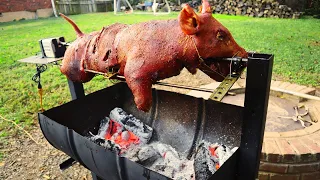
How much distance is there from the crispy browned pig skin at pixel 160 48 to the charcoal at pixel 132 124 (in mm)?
741

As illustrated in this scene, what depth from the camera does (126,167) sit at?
1341mm

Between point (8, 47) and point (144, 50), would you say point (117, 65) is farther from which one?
point (8, 47)

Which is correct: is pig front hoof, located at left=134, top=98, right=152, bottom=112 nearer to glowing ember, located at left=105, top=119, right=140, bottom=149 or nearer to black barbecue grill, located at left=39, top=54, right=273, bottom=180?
black barbecue grill, located at left=39, top=54, right=273, bottom=180

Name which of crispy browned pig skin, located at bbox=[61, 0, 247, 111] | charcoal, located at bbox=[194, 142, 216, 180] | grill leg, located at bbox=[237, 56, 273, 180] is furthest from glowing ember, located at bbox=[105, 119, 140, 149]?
grill leg, located at bbox=[237, 56, 273, 180]

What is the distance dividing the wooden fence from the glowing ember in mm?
17224

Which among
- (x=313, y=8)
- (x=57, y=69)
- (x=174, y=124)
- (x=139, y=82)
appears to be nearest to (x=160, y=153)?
(x=174, y=124)

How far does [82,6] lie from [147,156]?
60.0 feet

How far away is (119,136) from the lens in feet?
7.58

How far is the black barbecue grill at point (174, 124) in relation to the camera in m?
1.21

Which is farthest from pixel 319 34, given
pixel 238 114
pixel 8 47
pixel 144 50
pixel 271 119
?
pixel 8 47

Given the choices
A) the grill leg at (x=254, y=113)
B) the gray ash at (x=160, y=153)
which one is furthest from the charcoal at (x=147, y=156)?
the grill leg at (x=254, y=113)

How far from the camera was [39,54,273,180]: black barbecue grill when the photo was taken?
121 cm

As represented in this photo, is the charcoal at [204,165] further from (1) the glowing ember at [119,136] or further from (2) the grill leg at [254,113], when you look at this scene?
(1) the glowing ember at [119,136]

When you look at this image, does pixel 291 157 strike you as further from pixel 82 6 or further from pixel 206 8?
pixel 82 6
